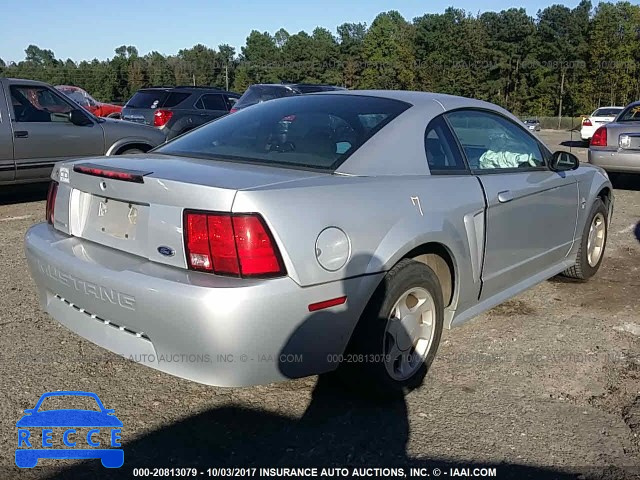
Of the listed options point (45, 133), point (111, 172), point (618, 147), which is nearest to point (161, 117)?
point (45, 133)

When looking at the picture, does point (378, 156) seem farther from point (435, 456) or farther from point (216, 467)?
point (216, 467)

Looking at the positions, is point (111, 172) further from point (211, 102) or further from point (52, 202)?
point (211, 102)

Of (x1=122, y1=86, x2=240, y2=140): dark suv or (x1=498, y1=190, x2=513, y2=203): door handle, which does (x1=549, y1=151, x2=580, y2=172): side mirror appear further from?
(x1=122, y1=86, x2=240, y2=140): dark suv

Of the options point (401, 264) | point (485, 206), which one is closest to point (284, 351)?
point (401, 264)

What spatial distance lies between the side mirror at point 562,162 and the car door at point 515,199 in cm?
5

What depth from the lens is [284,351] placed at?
8.29 feet

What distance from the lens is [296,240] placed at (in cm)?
246

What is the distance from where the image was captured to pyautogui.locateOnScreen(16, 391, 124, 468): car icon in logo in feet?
8.50

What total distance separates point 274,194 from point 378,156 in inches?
29.8

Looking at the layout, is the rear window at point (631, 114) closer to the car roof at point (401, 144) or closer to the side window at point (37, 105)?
the car roof at point (401, 144)

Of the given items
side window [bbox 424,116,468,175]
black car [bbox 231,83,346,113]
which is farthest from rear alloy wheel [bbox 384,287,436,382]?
black car [bbox 231,83,346,113]

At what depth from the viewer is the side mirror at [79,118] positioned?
320 inches

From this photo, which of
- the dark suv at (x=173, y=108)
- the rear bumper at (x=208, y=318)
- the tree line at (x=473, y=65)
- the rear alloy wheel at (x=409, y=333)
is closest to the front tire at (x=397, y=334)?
the rear alloy wheel at (x=409, y=333)

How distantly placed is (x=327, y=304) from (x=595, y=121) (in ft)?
76.0
